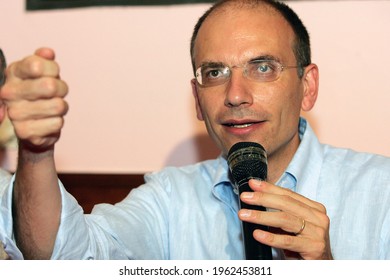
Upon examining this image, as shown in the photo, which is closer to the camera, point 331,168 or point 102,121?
point 331,168

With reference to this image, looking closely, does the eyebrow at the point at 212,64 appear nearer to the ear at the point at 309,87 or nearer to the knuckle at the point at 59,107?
the ear at the point at 309,87

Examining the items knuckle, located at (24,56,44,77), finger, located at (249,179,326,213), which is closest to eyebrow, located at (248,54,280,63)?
finger, located at (249,179,326,213)

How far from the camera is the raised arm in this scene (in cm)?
81

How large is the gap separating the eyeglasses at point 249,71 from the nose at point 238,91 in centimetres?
2

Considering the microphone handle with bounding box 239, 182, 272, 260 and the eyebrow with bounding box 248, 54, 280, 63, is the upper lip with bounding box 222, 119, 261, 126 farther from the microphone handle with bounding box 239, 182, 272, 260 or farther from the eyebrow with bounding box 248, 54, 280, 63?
the microphone handle with bounding box 239, 182, 272, 260

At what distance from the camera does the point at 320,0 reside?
1.87 metres

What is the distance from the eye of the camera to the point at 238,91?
1.46 meters

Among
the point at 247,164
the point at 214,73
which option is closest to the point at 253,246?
the point at 247,164

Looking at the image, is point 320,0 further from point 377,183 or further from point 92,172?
point 92,172

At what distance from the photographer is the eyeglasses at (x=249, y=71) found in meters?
1.50

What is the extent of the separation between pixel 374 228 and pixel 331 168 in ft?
0.75

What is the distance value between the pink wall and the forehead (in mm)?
315

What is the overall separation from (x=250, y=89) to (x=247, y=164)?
46 cm

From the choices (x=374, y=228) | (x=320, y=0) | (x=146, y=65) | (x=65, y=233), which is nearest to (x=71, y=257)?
(x=65, y=233)
